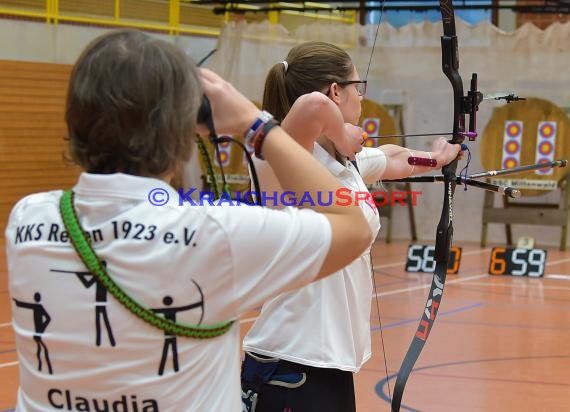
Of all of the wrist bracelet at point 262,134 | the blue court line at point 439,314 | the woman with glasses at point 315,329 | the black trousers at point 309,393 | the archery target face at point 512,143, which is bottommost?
the blue court line at point 439,314

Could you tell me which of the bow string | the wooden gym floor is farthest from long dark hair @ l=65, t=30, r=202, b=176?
the wooden gym floor

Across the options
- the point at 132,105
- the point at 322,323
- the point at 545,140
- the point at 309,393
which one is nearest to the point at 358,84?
the point at 322,323

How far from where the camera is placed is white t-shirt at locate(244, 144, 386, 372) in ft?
5.25

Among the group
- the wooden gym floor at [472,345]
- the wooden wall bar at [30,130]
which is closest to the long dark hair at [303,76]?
the wooden gym floor at [472,345]

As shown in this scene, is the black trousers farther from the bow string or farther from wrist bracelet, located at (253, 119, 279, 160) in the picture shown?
wrist bracelet, located at (253, 119, 279, 160)

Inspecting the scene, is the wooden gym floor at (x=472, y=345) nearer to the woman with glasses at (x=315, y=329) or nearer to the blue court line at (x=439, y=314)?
the blue court line at (x=439, y=314)

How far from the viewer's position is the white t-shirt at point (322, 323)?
63.1 inches

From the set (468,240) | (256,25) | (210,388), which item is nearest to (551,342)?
(210,388)

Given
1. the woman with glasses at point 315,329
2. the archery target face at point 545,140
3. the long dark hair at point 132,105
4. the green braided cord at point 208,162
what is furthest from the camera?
the archery target face at point 545,140

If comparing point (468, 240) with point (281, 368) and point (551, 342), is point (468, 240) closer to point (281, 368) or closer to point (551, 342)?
point (551, 342)

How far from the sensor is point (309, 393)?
160 cm

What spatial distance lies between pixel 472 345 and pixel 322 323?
2644 millimetres

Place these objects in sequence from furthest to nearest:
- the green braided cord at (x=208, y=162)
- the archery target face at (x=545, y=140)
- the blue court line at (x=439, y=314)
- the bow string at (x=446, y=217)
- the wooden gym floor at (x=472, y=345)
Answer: the archery target face at (x=545, y=140)
the blue court line at (x=439, y=314)
the wooden gym floor at (x=472, y=345)
the bow string at (x=446, y=217)
the green braided cord at (x=208, y=162)

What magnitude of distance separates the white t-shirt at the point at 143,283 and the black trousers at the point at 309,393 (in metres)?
0.63
